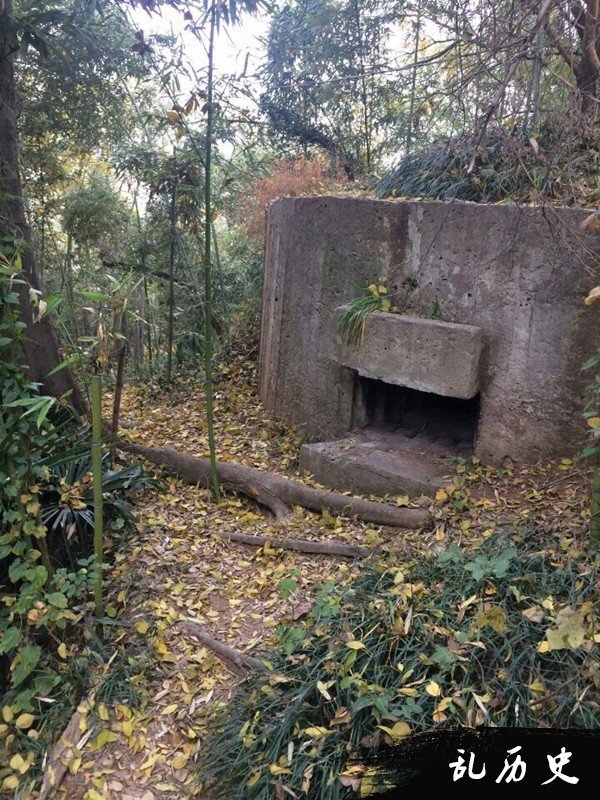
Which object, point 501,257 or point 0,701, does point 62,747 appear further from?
point 501,257

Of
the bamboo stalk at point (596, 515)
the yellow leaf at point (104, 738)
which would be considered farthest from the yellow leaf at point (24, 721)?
the bamboo stalk at point (596, 515)

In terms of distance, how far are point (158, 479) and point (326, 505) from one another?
1471 millimetres

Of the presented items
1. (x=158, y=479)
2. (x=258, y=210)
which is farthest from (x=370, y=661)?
(x=258, y=210)

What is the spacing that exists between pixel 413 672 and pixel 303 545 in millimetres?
1532

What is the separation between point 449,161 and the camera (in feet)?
19.6

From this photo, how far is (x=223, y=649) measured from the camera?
3.26 meters

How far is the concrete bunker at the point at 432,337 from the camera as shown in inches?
166

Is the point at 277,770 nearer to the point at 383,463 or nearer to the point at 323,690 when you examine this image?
the point at 323,690

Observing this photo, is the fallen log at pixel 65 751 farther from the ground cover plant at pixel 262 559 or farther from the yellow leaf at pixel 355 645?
the yellow leaf at pixel 355 645

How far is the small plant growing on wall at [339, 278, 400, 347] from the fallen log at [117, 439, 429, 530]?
Result: 49.3 inches

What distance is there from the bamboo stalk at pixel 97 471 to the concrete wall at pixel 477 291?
2566 millimetres

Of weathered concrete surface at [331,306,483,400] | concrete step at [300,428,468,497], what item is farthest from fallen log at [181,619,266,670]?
weathered concrete surface at [331,306,483,400]

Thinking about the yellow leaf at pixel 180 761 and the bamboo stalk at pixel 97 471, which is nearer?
the yellow leaf at pixel 180 761

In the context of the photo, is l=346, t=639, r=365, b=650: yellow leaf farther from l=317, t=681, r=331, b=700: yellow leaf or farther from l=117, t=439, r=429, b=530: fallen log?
l=117, t=439, r=429, b=530: fallen log
